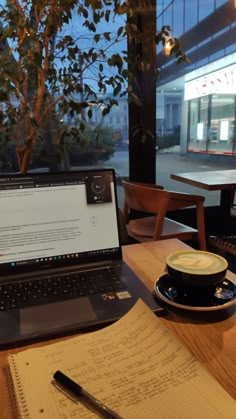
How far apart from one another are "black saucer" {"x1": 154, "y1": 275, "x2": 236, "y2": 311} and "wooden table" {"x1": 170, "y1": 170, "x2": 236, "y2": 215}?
1.54 m

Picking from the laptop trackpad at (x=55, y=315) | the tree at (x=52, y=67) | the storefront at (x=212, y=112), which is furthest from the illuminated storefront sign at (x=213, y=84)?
the laptop trackpad at (x=55, y=315)

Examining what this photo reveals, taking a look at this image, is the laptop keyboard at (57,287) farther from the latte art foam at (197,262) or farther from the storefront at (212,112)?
the storefront at (212,112)

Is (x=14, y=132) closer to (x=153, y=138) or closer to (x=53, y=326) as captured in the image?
(x=53, y=326)

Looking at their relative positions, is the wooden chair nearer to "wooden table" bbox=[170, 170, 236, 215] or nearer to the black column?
"wooden table" bbox=[170, 170, 236, 215]

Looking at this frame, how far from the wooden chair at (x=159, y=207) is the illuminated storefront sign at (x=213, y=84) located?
1.37m

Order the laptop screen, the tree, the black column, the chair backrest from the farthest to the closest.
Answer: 1. the black column
2. the chair backrest
3. the tree
4. the laptop screen

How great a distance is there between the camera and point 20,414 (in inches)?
18.1

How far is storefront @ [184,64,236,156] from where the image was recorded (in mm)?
3086

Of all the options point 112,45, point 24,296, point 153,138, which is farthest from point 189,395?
point 153,138

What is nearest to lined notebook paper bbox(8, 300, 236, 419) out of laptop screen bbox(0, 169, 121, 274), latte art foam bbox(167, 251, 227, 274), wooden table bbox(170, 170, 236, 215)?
latte art foam bbox(167, 251, 227, 274)

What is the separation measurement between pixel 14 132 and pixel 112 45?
66cm

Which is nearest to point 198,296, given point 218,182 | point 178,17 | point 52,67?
point 52,67

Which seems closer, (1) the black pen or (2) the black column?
(1) the black pen

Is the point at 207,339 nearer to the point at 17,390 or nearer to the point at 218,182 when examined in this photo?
the point at 17,390
